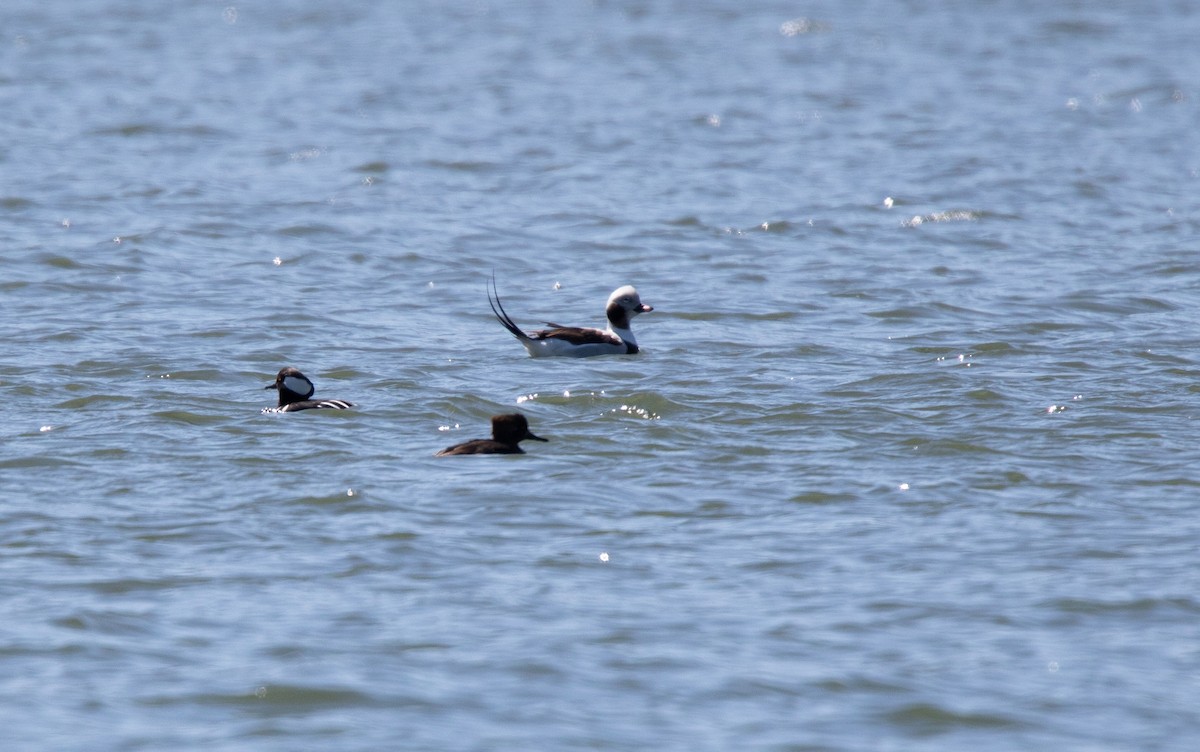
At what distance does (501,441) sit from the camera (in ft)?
36.1

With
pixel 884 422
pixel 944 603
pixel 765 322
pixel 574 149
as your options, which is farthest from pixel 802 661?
pixel 574 149

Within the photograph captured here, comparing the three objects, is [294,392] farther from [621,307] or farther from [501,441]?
[621,307]

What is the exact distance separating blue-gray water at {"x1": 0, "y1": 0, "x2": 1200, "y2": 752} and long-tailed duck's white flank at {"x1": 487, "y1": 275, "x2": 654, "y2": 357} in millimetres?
232

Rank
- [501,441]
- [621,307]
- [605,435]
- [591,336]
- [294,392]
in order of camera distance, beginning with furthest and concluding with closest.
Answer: [621,307] < [591,336] < [294,392] < [605,435] < [501,441]

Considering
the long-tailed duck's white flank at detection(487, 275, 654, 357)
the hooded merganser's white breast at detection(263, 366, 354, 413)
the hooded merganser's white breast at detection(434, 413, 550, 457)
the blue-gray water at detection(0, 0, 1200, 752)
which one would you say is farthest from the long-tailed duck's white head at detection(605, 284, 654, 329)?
the hooded merganser's white breast at detection(434, 413, 550, 457)

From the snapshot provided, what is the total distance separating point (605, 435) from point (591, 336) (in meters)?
3.23

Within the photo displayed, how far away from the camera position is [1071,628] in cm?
830

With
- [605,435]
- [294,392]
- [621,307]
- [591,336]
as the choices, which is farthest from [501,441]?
[621,307]

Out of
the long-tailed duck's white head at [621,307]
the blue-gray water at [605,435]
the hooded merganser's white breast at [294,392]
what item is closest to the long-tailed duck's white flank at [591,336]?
the long-tailed duck's white head at [621,307]

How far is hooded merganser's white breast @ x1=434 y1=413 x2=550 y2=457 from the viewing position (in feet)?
35.6

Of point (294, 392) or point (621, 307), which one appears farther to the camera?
point (621, 307)

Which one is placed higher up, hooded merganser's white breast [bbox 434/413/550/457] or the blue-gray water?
hooded merganser's white breast [bbox 434/413/550/457]

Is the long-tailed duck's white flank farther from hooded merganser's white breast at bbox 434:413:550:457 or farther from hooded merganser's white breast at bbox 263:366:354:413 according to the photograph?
hooded merganser's white breast at bbox 434:413:550:457

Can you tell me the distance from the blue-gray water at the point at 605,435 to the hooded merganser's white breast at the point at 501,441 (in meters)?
0.09
